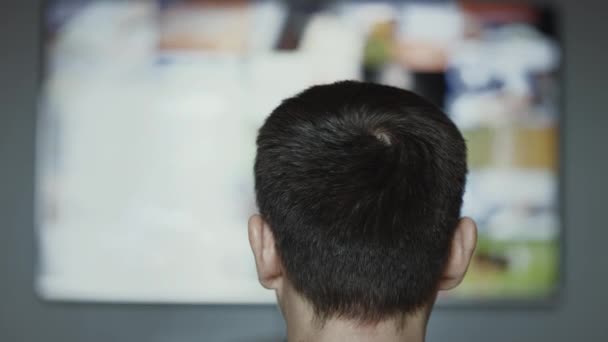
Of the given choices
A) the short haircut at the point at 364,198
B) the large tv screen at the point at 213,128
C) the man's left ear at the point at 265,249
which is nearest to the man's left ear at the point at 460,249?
the short haircut at the point at 364,198

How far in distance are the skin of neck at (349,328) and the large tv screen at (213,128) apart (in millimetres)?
1174

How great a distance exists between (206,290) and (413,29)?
0.86 metres

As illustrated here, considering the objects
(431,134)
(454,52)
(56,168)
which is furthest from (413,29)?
(431,134)

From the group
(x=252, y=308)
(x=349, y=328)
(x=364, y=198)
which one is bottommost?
(x=252, y=308)

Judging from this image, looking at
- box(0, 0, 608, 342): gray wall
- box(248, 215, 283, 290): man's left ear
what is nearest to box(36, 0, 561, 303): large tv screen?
box(0, 0, 608, 342): gray wall

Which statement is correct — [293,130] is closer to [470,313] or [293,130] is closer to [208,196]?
[208,196]

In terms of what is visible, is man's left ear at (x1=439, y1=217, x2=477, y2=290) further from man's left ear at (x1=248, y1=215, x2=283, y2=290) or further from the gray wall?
the gray wall

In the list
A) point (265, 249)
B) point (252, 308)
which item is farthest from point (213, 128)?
point (265, 249)

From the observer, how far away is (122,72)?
1.88 metres

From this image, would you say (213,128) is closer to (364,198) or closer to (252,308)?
(252,308)

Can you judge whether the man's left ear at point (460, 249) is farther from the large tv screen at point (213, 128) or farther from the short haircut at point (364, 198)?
the large tv screen at point (213, 128)

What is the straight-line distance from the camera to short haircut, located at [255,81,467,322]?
2.16 ft

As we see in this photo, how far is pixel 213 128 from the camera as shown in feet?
6.16

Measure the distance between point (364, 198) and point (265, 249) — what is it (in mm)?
123
